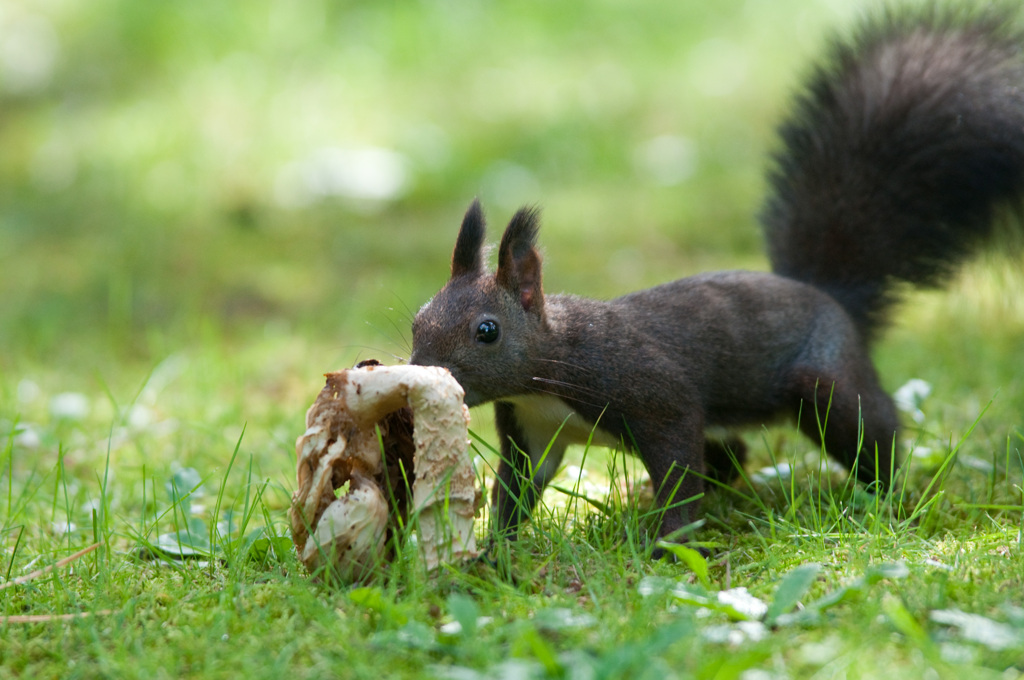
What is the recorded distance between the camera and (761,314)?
2.76 metres

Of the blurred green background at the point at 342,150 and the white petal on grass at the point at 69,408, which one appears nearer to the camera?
the white petal on grass at the point at 69,408

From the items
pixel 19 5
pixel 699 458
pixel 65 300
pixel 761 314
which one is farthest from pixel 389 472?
pixel 19 5

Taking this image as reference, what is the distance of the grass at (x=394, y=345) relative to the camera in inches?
66.5

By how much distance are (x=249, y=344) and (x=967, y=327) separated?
3.20 m

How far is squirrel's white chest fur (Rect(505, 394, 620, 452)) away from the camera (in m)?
2.47

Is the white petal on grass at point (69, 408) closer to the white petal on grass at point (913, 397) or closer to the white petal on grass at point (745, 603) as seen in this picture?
the white petal on grass at point (745, 603)

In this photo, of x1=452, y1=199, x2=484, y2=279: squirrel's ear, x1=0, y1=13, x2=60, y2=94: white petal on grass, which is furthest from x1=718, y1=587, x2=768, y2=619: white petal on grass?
x1=0, y1=13, x2=60, y2=94: white petal on grass

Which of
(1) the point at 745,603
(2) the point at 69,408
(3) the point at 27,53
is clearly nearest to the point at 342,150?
(3) the point at 27,53

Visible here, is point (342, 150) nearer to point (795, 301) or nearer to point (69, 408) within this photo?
point (69, 408)

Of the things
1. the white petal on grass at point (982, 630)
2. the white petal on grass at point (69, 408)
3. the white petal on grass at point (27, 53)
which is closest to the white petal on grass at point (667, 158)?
the white petal on grass at point (69, 408)

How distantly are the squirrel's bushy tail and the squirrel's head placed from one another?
45.8 inches

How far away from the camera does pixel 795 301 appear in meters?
2.81

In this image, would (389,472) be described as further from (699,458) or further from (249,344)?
(249,344)

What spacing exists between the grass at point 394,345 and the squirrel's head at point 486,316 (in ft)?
0.77
